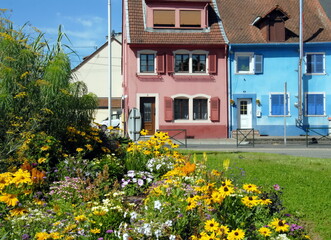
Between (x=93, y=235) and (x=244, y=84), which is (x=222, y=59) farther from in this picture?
(x=93, y=235)

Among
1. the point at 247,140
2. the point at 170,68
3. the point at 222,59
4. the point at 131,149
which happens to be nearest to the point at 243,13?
the point at 222,59

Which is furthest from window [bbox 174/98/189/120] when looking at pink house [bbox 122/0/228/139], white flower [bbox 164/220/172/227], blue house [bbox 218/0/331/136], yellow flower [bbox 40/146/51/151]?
white flower [bbox 164/220/172/227]

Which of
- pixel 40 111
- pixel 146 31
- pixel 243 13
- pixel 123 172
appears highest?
pixel 243 13

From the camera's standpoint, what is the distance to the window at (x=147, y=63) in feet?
82.9

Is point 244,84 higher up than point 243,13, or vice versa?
point 243,13

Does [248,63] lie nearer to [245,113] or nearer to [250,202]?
[245,113]

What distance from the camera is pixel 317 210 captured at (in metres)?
6.39

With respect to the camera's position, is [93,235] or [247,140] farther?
[247,140]

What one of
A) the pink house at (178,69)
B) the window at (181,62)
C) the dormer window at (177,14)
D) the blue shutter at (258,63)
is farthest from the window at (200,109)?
the dormer window at (177,14)

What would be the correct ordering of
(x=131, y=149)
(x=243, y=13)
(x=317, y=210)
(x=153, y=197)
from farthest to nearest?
1. (x=243, y=13)
2. (x=131, y=149)
3. (x=317, y=210)
4. (x=153, y=197)

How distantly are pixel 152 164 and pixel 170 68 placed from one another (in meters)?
18.6

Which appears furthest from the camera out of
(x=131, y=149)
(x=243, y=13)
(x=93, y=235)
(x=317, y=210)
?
(x=243, y=13)

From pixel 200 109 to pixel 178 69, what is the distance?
274cm

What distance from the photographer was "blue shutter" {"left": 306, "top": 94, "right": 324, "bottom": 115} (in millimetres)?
25812
